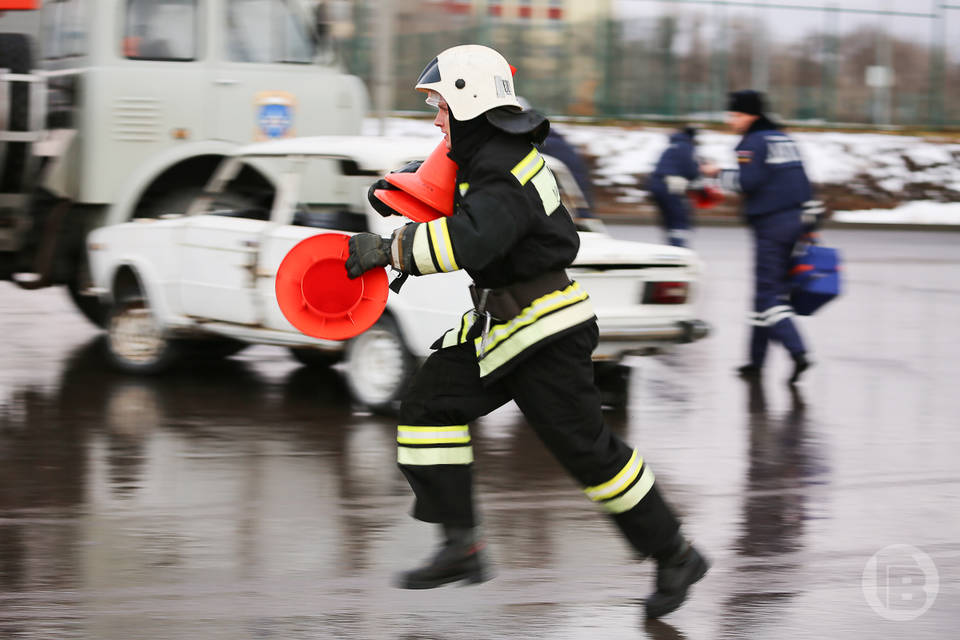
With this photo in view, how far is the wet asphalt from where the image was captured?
16.3 feet

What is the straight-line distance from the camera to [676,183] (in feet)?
50.9

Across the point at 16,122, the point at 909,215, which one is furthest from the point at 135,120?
the point at 909,215

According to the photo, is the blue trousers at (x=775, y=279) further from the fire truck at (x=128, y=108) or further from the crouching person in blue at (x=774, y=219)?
the fire truck at (x=128, y=108)

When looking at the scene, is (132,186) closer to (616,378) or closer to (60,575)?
(616,378)

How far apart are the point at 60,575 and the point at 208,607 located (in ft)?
2.18

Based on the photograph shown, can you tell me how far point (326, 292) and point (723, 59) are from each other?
34.7 meters

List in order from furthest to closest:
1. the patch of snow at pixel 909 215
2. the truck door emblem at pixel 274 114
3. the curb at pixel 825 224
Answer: the patch of snow at pixel 909 215 → the curb at pixel 825 224 → the truck door emblem at pixel 274 114

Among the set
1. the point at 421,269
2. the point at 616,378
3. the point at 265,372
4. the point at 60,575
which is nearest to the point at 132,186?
the point at 265,372

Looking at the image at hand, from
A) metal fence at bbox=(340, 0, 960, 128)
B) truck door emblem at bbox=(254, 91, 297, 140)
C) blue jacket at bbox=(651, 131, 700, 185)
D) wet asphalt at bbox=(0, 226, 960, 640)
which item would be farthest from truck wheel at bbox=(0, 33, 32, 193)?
metal fence at bbox=(340, 0, 960, 128)

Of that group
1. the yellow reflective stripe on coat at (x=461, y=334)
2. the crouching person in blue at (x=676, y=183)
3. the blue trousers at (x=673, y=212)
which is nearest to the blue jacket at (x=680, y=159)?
the crouching person in blue at (x=676, y=183)

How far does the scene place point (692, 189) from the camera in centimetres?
1261

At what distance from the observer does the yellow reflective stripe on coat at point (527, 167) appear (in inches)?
190

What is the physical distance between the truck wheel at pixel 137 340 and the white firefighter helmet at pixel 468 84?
16.9 feet

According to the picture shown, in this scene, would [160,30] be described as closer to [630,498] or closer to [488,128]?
[488,128]
